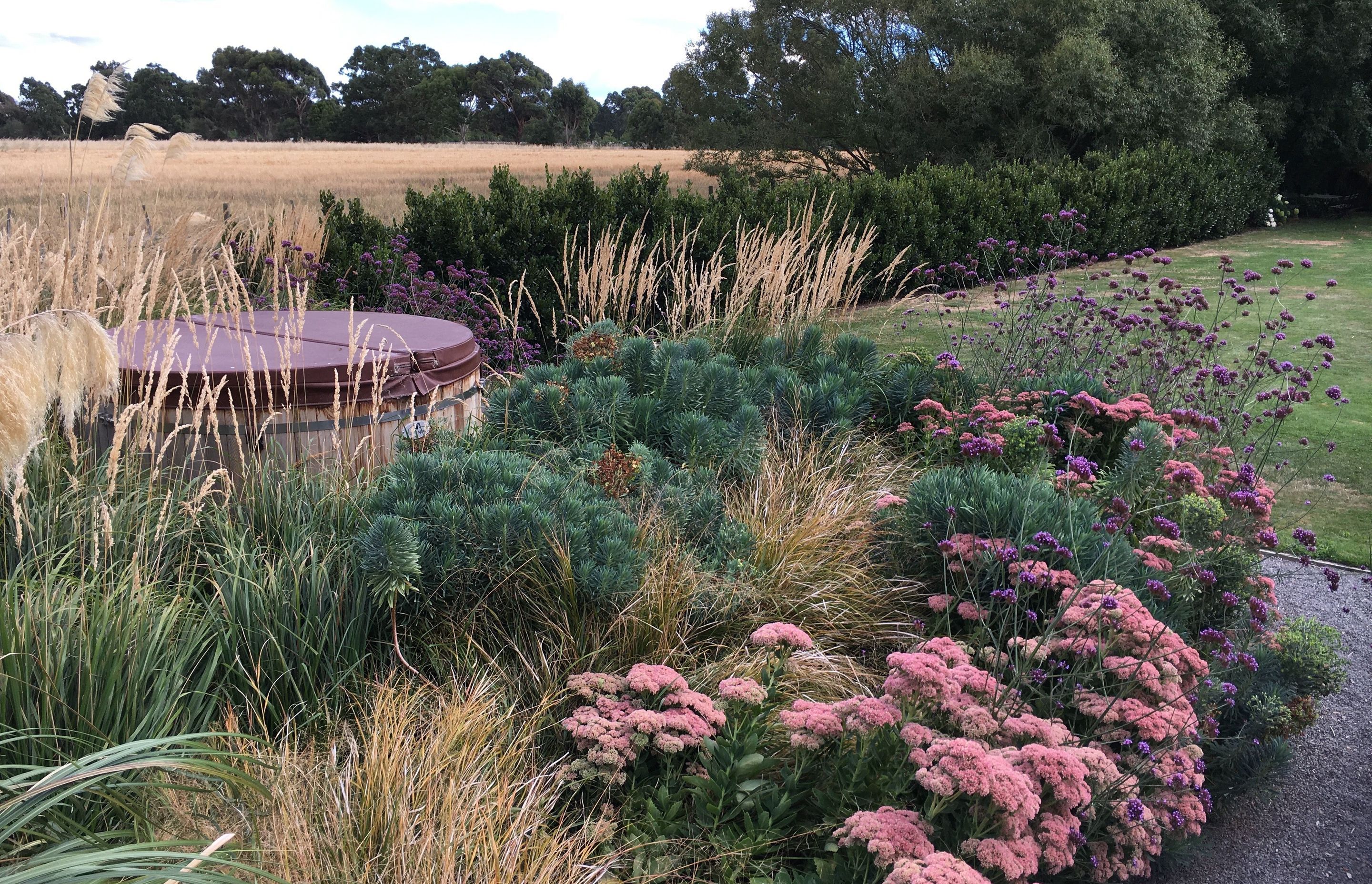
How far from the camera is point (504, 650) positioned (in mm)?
3025

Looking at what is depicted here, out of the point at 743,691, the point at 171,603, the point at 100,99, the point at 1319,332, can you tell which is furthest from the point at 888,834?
the point at 1319,332

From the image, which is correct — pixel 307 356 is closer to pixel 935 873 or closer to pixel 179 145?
pixel 179 145

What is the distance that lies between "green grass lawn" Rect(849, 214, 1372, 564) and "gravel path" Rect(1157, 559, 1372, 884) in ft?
3.46

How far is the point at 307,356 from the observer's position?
4.00 m

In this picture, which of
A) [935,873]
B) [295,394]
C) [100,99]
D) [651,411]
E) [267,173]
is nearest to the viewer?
[935,873]

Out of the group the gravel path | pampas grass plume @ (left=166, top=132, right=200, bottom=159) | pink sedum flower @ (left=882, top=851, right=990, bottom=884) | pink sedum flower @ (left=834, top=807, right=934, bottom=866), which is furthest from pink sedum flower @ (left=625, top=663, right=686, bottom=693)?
pampas grass plume @ (left=166, top=132, right=200, bottom=159)

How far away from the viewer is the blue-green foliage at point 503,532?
9.77ft

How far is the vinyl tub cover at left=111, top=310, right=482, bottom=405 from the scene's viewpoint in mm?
3383

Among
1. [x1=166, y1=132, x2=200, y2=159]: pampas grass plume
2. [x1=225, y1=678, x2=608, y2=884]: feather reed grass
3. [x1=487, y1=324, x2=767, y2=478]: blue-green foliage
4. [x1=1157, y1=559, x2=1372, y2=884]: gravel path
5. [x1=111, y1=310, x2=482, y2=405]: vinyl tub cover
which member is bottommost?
[x1=1157, y1=559, x2=1372, y2=884]: gravel path

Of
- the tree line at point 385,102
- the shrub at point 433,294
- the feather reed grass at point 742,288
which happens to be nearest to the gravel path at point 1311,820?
the feather reed grass at point 742,288

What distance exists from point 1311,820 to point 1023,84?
1660cm

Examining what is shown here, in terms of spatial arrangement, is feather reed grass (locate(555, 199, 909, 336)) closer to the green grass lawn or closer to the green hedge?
the green grass lawn

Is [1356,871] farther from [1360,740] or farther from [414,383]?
[414,383]

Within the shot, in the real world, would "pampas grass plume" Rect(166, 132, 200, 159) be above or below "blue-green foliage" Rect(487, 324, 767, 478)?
above
